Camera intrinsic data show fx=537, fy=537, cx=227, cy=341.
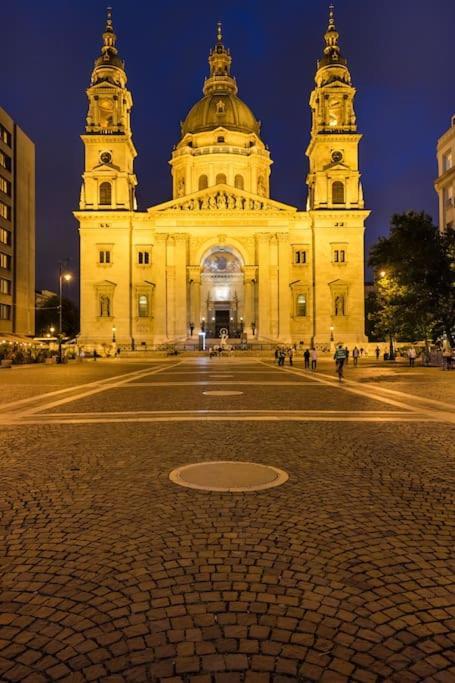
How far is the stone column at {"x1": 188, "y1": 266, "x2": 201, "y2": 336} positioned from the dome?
2446cm

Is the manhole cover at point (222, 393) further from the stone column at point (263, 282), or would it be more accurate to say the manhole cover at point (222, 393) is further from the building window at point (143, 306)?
the building window at point (143, 306)

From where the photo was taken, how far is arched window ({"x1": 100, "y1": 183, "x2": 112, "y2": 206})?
6797 cm

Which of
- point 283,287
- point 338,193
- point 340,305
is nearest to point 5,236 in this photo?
point 283,287

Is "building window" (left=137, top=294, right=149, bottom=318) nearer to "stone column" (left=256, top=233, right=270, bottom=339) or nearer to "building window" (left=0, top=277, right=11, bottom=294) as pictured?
"stone column" (left=256, top=233, right=270, bottom=339)

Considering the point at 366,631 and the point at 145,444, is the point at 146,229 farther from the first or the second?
the point at 366,631

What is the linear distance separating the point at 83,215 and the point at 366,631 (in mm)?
69309

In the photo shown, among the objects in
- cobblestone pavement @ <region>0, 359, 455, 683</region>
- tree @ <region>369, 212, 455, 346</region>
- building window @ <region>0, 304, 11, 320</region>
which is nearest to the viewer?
cobblestone pavement @ <region>0, 359, 455, 683</region>

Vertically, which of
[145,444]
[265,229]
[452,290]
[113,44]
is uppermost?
[113,44]

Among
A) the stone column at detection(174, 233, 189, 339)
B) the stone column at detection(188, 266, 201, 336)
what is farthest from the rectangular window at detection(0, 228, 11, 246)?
the stone column at detection(188, 266, 201, 336)

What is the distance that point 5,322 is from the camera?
63.9 metres

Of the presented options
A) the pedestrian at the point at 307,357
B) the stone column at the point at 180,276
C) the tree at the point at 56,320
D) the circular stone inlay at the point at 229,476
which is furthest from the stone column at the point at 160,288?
the circular stone inlay at the point at 229,476

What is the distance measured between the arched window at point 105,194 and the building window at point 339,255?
29.4m

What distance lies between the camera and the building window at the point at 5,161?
208 ft

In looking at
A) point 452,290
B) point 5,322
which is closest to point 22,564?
point 452,290
